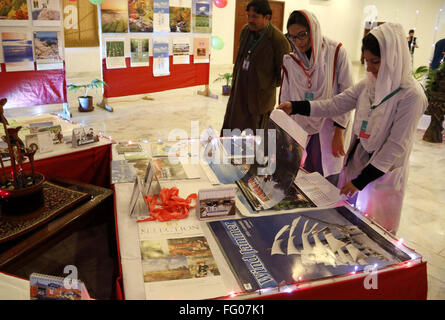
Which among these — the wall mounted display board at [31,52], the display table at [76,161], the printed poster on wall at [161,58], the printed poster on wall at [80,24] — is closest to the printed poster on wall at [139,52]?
the printed poster on wall at [161,58]

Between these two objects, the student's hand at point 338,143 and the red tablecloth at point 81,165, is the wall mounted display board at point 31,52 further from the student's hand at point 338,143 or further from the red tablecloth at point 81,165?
the student's hand at point 338,143

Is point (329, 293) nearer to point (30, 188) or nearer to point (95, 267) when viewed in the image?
point (30, 188)

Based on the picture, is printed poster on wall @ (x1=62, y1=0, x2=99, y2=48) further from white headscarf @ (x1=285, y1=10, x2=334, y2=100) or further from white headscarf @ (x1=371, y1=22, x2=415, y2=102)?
white headscarf @ (x1=371, y1=22, x2=415, y2=102)

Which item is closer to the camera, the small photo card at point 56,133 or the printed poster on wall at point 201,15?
the small photo card at point 56,133

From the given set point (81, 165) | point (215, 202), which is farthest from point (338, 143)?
point (81, 165)

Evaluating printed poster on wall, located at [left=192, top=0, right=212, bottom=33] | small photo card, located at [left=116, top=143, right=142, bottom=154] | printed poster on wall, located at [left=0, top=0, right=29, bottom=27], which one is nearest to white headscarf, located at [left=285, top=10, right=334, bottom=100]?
small photo card, located at [left=116, top=143, right=142, bottom=154]

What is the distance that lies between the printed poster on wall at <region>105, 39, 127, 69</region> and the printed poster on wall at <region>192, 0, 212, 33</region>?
1261 mm

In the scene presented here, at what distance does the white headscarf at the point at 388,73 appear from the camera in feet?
4.47

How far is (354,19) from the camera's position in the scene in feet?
41.8

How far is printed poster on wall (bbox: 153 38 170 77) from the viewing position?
546cm

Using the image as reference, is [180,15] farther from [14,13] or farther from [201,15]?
[14,13]

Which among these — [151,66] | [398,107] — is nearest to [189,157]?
[398,107]

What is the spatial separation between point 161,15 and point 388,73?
15.0 feet

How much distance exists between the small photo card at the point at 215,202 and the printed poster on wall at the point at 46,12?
3835 millimetres
